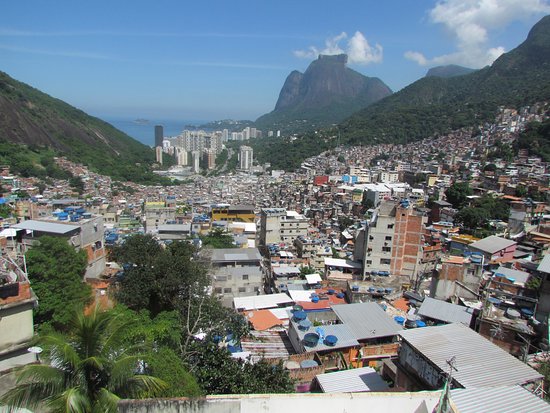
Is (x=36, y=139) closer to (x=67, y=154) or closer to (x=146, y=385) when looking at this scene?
(x=67, y=154)

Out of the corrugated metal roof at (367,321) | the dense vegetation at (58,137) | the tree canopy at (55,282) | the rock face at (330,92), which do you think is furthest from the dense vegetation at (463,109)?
the rock face at (330,92)

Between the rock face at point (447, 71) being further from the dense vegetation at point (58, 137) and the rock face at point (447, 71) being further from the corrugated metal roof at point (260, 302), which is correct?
the corrugated metal roof at point (260, 302)

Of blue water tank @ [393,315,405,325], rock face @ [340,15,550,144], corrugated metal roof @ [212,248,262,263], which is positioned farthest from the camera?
rock face @ [340,15,550,144]

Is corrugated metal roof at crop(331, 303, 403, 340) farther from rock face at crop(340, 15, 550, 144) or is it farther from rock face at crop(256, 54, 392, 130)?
rock face at crop(256, 54, 392, 130)

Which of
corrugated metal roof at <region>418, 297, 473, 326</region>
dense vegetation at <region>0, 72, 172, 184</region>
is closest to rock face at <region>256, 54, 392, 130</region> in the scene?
dense vegetation at <region>0, 72, 172, 184</region>

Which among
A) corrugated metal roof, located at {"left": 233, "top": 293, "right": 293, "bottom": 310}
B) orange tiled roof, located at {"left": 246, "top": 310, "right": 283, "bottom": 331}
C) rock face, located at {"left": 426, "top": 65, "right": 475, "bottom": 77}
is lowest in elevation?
corrugated metal roof, located at {"left": 233, "top": 293, "right": 293, "bottom": 310}

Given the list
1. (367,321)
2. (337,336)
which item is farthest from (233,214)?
(337,336)
